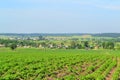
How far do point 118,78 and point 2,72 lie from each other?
30.1ft

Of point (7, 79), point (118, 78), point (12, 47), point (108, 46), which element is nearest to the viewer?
point (7, 79)

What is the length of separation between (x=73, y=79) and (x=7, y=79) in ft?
14.7

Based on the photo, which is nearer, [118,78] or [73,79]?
[73,79]

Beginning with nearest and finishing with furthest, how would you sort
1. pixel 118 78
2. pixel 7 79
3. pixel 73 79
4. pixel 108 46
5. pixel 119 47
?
pixel 7 79 → pixel 73 79 → pixel 118 78 → pixel 119 47 → pixel 108 46

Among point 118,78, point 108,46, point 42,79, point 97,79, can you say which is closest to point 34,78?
point 42,79

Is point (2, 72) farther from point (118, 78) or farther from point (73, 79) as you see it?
point (118, 78)

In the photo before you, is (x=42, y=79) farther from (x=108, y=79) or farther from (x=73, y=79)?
(x=108, y=79)

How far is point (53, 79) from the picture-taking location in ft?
77.3

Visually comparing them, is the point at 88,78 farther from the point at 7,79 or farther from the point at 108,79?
the point at 7,79

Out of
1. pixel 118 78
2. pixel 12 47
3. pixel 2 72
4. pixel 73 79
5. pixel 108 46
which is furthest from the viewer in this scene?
pixel 108 46

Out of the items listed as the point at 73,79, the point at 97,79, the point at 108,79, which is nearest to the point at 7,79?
the point at 73,79

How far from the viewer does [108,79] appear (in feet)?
81.9

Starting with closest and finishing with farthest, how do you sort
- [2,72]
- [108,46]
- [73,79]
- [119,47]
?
[73,79]
[2,72]
[119,47]
[108,46]

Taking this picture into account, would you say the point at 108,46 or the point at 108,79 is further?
the point at 108,46
